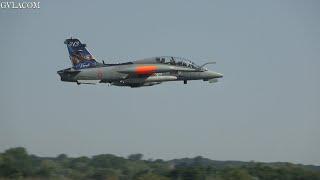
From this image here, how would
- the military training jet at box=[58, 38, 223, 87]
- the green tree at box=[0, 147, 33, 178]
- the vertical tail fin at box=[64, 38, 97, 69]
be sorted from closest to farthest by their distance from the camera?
the military training jet at box=[58, 38, 223, 87]
the vertical tail fin at box=[64, 38, 97, 69]
the green tree at box=[0, 147, 33, 178]

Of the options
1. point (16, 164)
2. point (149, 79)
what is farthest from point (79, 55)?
point (16, 164)

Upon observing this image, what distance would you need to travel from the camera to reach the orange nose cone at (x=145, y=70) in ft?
179

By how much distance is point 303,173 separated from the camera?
A: 68188mm

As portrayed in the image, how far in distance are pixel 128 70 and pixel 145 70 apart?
128 centimetres

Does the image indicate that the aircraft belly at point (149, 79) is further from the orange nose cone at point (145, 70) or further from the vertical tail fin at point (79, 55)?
the vertical tail fin at point (79, 55)

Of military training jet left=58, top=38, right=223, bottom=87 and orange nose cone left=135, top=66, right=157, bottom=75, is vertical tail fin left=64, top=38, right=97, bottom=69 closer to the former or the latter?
military training jet left=58, top=38, right=223, bottom=87

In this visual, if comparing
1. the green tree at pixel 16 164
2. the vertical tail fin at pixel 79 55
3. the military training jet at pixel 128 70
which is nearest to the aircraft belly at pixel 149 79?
the military training jet at pixel 128 70

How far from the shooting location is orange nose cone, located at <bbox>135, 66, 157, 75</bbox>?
179ft

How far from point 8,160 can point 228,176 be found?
23.5 metres

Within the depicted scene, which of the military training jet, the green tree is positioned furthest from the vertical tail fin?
the green tree

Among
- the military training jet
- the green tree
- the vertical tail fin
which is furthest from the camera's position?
the green tree

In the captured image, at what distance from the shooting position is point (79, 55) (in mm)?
57062

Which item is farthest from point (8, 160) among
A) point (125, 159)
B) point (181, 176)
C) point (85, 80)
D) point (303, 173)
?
point (125, 159)

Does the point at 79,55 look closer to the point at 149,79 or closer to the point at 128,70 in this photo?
the point at 128,70
